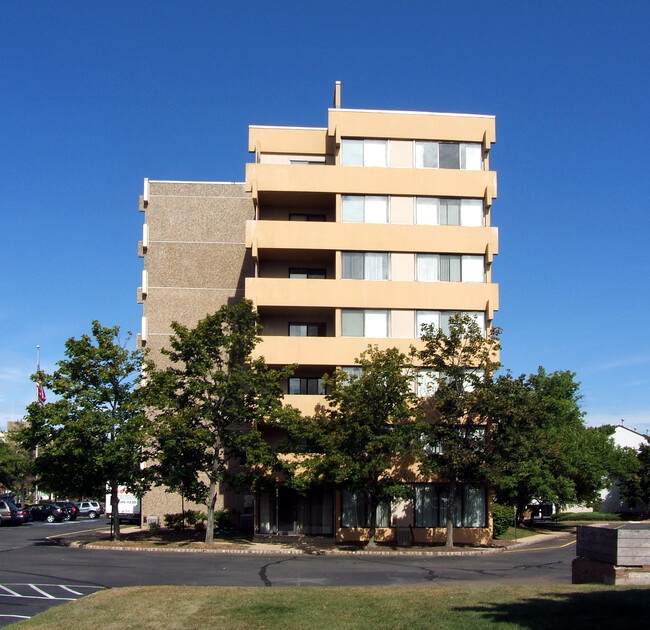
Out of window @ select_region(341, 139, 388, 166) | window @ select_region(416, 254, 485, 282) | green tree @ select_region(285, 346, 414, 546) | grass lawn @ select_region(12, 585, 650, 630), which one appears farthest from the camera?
window @ select_region(341, 139, 388, 166)

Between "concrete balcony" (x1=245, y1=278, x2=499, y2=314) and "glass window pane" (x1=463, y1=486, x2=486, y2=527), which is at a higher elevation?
"concrete balcony" (x1=245, y1=278, x2=499, y2=314)

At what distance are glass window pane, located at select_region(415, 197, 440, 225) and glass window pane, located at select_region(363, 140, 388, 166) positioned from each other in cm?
270

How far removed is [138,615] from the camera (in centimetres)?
1628

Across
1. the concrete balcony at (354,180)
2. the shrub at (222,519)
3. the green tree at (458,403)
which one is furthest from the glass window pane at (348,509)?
the concrete balcony at (354,180)

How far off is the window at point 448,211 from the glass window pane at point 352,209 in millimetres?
2877

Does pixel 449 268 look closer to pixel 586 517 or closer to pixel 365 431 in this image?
pixel 365 431

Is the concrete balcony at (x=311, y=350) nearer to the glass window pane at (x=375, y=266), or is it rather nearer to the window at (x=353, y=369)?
the window at (x=353, y=369)

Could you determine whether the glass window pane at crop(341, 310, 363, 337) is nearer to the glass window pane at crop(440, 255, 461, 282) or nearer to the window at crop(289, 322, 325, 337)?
the window at crop(289, 322, 325, 337)

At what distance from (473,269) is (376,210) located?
573 centimetres

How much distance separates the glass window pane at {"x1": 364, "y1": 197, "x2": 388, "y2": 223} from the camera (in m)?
42.4

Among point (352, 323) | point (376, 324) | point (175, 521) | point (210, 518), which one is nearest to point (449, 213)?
point (376, 324)

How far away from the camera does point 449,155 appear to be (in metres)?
43.4

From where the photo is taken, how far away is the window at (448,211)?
42.7 metres

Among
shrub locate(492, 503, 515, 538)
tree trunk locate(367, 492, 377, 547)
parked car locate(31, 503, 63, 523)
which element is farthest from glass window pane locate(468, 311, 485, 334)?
parked car locate(31, 503, 63, 523)
